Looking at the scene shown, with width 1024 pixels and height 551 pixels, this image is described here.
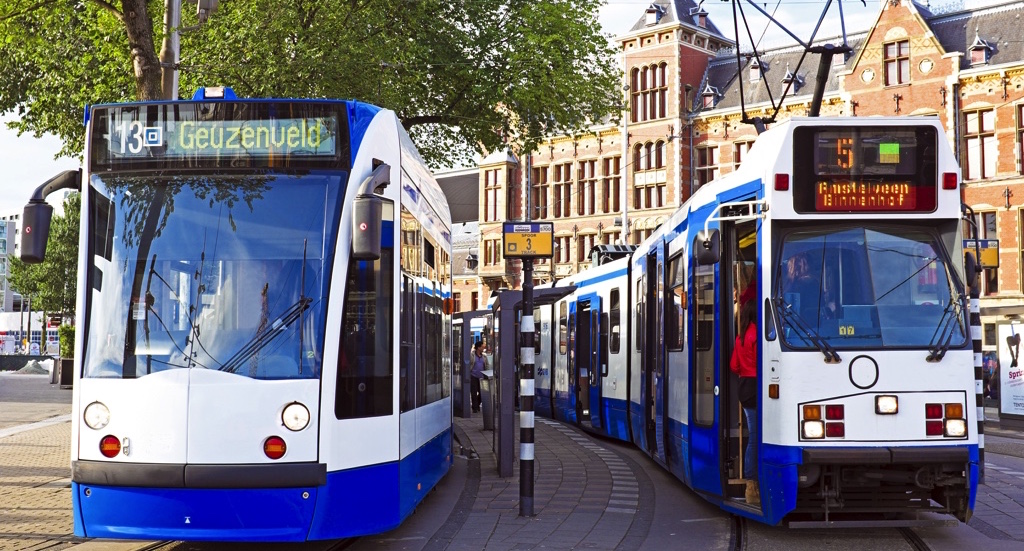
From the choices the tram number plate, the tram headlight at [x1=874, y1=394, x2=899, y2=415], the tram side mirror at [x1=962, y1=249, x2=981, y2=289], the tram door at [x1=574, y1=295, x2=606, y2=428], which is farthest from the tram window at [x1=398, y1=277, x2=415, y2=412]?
the tram door at [x1=574, y1=295, x2=606, y2=428]

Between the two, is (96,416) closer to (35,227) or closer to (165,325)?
(165,325)

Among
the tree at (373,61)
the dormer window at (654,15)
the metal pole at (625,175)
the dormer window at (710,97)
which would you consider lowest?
the tree at (373,61)

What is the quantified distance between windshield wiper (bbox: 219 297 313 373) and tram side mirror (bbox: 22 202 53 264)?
50.2 inches

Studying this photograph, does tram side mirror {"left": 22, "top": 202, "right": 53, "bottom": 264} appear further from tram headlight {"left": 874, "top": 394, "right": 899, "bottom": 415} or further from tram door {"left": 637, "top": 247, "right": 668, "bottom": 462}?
tram door {"left": 637, "top": 247, "right": 668, "bottom": 462}

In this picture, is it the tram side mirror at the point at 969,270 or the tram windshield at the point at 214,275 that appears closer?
the tram windshield at the point at 214,275

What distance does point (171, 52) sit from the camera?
1338cm

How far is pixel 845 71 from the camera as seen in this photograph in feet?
153

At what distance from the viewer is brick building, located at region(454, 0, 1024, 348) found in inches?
1657

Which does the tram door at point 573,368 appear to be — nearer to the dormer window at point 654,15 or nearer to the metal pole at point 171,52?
the metal pole at point 171,52

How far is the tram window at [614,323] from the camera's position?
16.7 meters

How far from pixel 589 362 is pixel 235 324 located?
12206mm

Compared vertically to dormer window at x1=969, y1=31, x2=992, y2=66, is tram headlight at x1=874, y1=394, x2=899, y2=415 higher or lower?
lower

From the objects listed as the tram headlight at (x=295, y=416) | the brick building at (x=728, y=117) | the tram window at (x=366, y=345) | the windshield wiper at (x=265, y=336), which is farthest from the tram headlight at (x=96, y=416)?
the brick building at (x=728, y=117)

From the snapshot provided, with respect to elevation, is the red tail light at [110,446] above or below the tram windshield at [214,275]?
below
